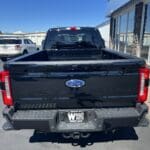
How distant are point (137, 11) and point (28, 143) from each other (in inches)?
488

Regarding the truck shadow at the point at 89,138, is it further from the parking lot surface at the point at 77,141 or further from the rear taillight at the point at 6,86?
the rear taillight at the point at 6,86

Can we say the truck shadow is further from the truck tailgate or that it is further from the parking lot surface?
the truck tailgate

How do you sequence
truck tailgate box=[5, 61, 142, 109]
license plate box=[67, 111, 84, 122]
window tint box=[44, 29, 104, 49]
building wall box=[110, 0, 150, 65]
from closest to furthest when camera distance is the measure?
truck tailgate box=[5, 61, 142, 109] < license plate box=[67, 111, 84, 122] < window tint box=[44, 29, 104, 49] < building wall box=[110, 0, 150, 65]

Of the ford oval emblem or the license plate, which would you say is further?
the license plate

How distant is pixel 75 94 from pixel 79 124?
1.51ft

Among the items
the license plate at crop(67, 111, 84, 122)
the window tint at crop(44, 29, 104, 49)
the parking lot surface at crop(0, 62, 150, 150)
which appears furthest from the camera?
the window tint at crop(44, 29, 104, 49)

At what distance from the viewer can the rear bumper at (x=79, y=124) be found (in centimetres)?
341

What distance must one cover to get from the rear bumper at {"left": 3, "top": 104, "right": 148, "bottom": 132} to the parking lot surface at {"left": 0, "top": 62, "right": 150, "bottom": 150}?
0.70 m

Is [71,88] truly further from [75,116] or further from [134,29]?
[134,29]

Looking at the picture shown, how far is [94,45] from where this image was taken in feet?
22.5

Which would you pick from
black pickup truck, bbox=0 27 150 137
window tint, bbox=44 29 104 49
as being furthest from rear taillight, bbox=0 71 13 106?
window tint, bbox=44 29 104 49

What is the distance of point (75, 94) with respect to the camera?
344cm

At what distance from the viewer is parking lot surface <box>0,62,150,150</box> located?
159 inches

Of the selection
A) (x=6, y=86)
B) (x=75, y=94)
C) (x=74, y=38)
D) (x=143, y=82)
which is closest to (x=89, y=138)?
(x=75, y=94)
